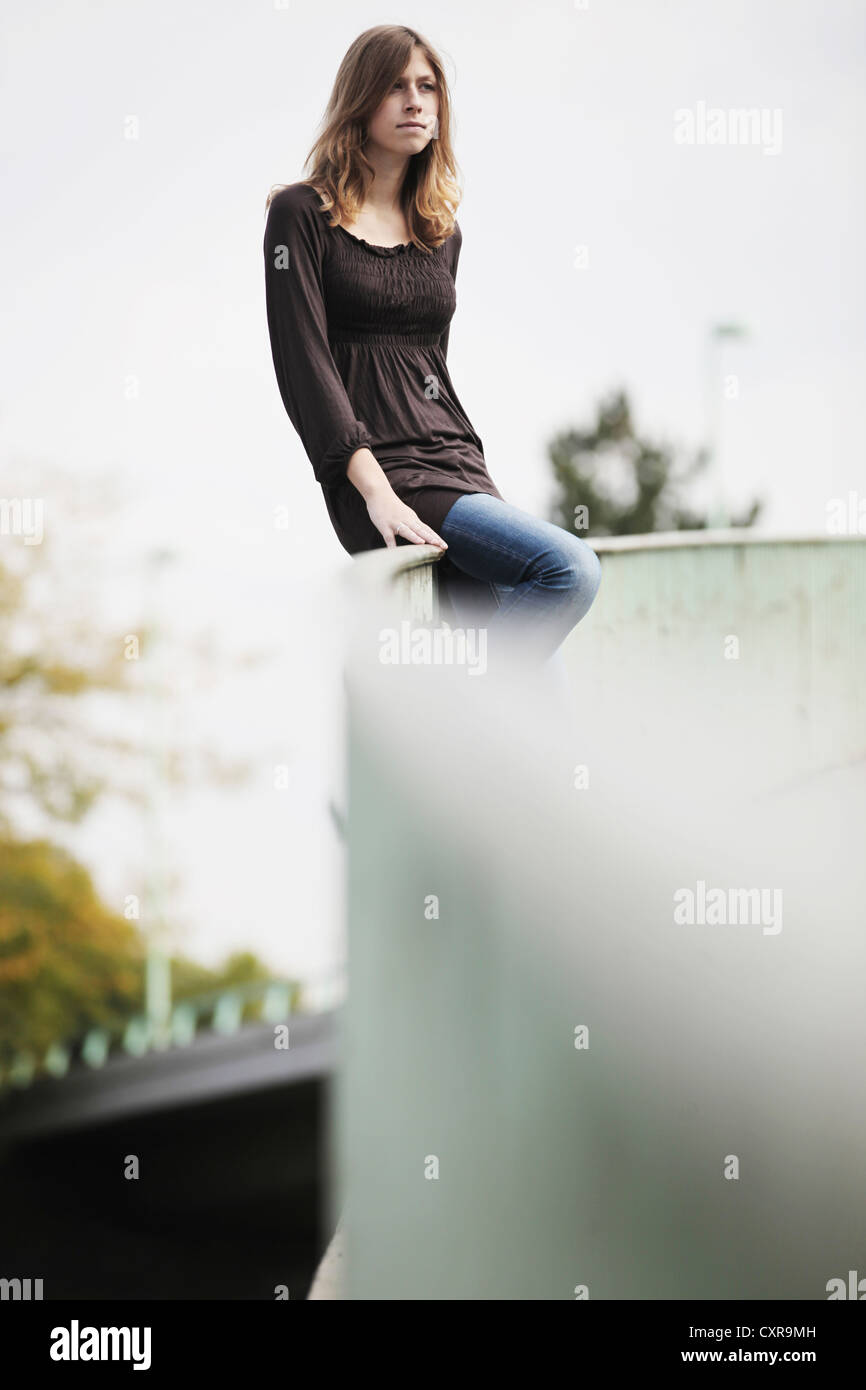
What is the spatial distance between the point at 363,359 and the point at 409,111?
1.69 ft

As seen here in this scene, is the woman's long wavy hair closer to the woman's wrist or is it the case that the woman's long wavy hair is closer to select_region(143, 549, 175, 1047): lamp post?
the woman's wrist

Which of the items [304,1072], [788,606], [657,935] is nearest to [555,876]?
[657,935]

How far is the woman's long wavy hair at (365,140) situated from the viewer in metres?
2.92

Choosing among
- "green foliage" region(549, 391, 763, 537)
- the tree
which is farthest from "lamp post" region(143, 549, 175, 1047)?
"green foliage" region(549, 391, 763, 537)

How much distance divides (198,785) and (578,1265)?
672 inches

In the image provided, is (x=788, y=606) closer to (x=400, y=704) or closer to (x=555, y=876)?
(x=555, y=876)

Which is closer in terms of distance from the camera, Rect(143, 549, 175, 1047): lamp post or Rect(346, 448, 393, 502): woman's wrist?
Rect(346, 448, 393, 502): woman's wrist

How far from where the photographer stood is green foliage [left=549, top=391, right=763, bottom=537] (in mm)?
30141

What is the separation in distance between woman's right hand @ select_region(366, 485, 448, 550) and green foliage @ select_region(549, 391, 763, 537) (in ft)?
90.3

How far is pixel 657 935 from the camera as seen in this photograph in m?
2.82

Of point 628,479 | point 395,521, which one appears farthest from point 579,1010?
point 628,479

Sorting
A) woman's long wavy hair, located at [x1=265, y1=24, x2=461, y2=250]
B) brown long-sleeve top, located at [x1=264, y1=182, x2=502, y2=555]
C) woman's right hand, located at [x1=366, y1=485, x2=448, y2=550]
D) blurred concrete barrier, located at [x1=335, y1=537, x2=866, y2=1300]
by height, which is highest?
woman's long wavy hair, located at [x1=265, y1=24, x2=461, y2=250]

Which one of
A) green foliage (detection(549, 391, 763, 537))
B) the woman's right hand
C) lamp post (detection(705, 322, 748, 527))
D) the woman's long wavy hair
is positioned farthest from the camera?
green foliage (detection(549, 391, 763, 537))

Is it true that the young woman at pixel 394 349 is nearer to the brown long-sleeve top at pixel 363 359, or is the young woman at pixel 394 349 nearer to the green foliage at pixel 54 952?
the brown long-sleeve top at pixel 363 359
